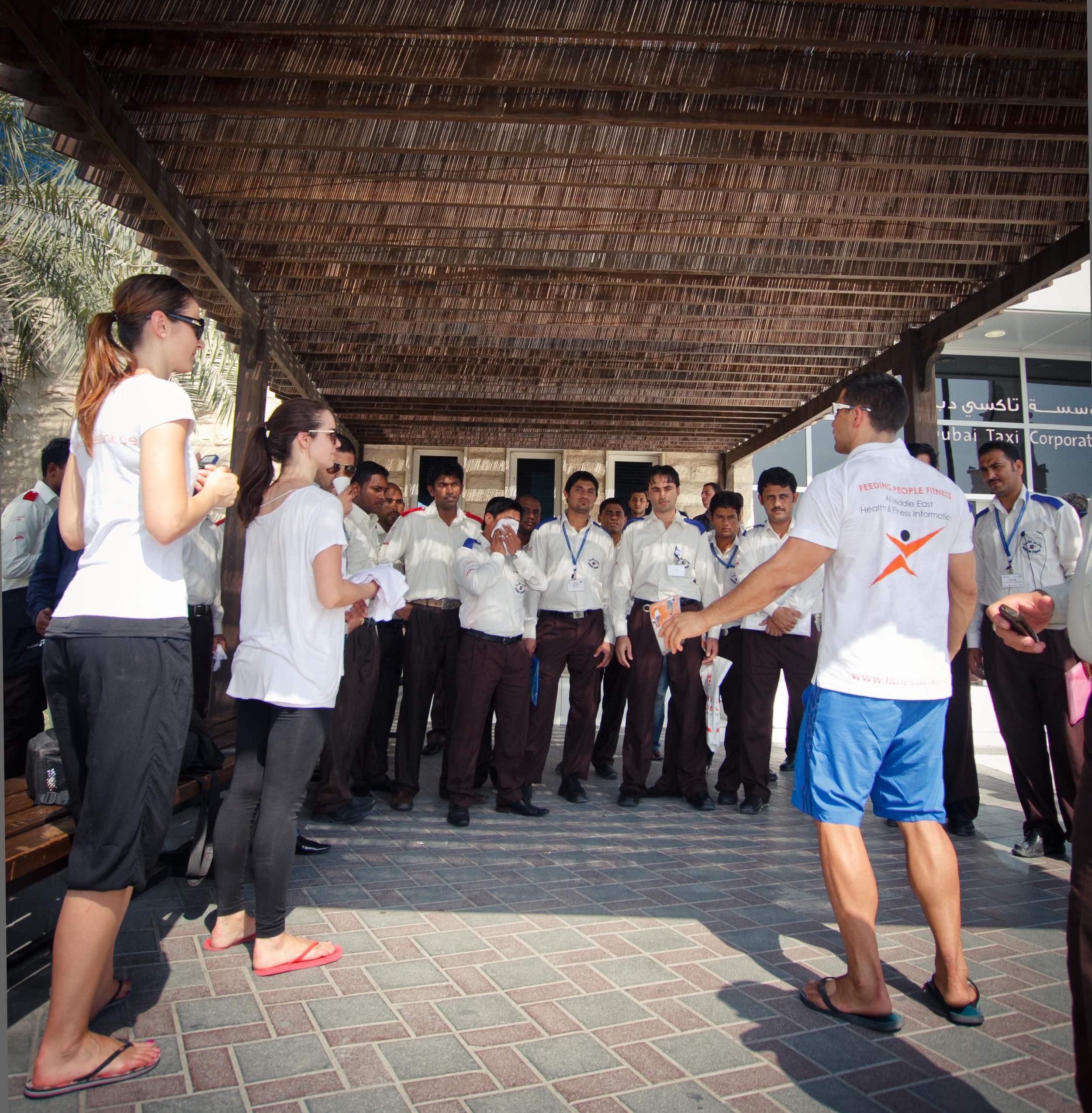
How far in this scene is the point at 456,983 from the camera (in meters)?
2.77

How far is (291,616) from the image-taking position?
2.92 meters

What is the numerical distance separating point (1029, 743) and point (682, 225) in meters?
3.67

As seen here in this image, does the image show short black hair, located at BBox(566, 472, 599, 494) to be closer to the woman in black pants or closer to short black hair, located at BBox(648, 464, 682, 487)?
short black hair, located at BBox(648, 464, 682, 487)

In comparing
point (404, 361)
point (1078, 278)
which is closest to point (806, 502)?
point (404, 361)

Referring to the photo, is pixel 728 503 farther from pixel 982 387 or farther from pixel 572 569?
pixel 982 387

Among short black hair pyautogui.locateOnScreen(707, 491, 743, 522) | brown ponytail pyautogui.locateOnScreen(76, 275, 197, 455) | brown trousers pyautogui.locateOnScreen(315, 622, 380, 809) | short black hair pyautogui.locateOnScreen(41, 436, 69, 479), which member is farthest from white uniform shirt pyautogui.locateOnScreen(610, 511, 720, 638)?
brown ponytail pyautogui.locateOnScreen(76, 275, 197, 455)

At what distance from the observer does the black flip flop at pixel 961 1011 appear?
8.41 ft

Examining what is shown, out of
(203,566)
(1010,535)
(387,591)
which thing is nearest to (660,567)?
(1010,535)

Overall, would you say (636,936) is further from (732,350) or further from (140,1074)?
(732,350)

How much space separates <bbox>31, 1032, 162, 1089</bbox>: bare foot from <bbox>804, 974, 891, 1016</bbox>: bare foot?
1878 millimetres

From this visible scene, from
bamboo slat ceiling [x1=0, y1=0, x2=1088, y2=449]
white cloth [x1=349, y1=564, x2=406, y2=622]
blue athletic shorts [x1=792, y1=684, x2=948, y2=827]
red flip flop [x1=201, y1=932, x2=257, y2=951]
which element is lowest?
red flip flop [x1=201, y1=932, x2=257, y2=951]

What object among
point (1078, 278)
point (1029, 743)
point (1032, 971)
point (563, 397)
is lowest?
point (1032, 971)

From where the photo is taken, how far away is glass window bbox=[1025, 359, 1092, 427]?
15492 millimetres

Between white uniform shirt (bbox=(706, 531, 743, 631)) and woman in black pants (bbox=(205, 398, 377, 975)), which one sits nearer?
woman in black pants (bbox=(205, 398, 377, 975))
